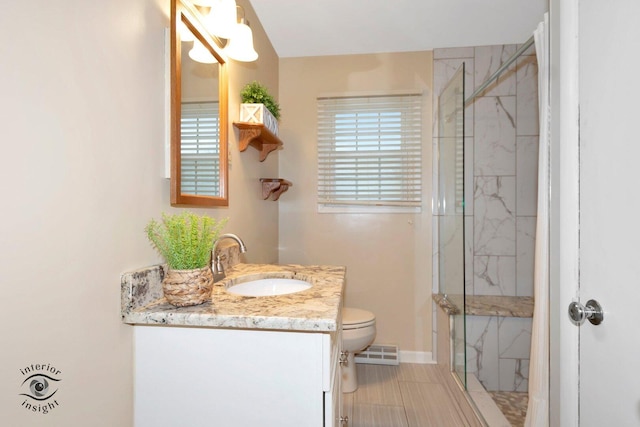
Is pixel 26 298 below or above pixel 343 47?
below

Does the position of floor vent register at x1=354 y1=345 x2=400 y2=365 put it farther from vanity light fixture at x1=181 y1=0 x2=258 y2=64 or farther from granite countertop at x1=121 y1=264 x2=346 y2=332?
vanity light fixture at x1=181 y1=0 x2=258 y2=64

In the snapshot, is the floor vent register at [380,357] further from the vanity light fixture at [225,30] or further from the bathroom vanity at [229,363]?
the vanity light fixture at [225,30]

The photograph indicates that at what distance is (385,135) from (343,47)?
77 centimetres

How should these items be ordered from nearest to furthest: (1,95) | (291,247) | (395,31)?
(1,95)
(395,31)
(291,247)

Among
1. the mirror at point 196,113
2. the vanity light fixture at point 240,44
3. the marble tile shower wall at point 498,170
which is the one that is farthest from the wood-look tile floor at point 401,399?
the vanity light fixture at point 240,44

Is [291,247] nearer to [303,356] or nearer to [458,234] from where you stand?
[458,234]

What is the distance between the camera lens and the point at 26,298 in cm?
61

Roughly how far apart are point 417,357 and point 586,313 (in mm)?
1787

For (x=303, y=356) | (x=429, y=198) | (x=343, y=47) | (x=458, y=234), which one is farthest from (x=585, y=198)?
(x=343, y=47)

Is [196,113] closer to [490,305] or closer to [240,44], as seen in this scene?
[240,44]

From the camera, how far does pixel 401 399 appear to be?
6.57 ft

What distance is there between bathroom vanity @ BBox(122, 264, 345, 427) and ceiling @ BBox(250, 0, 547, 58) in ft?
6.37

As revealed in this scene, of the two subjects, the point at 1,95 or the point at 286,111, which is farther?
the point at 286,111

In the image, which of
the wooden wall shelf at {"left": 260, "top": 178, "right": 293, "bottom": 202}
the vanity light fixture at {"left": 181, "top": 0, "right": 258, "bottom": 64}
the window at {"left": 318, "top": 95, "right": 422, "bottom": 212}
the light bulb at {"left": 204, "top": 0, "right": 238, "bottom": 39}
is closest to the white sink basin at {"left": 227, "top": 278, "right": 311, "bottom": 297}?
the wooden wall shelf at {"left": 260, "top": 178, "right": 293, "bottom": 202}
